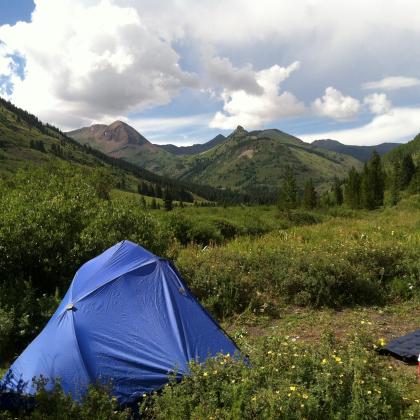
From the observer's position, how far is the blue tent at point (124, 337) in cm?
569

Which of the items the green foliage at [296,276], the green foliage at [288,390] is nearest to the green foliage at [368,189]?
the green foliage at [296,276]

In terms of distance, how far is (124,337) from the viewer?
6.09m

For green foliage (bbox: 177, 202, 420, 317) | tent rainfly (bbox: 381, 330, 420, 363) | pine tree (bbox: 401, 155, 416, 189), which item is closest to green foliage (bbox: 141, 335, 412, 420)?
tent rainfly (bbox: 381, 330, 420, 363)

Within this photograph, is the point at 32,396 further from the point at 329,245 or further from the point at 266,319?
the point at 329,245

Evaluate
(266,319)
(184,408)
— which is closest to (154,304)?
(184,408)

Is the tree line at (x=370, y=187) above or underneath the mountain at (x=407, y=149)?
underneath

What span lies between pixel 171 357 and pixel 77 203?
23.8ft

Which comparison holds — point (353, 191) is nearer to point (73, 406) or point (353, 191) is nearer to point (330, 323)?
point (330, 323)

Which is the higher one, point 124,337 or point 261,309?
point 124,337

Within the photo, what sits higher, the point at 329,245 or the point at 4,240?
the point at 4,240

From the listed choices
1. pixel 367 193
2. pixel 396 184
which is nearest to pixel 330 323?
pixel 367 193

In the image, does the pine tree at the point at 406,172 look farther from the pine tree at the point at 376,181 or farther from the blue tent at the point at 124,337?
the blue tent at the point at 124,337

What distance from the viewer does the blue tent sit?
569cm

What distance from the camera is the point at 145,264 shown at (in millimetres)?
7215
